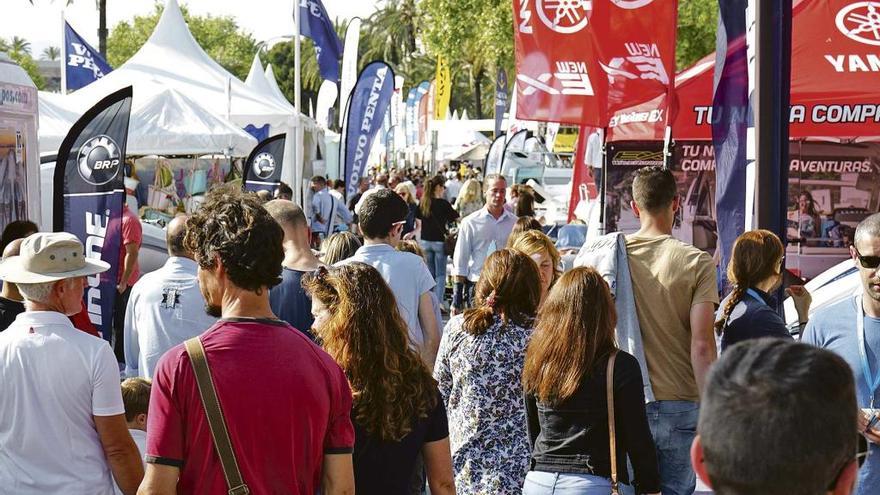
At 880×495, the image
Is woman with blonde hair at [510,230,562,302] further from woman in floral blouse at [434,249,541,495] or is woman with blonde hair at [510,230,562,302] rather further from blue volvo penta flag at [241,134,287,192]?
blue volvo penta flag at [241,134,287,192]

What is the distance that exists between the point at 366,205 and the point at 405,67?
2423 inches

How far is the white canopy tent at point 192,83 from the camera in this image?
69.4ft

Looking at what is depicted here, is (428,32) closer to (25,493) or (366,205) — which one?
(366,205)

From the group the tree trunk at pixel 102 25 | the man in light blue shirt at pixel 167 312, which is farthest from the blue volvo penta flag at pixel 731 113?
the tree trunk at pixel 102 25

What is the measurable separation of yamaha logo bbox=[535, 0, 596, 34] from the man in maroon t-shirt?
27.8 ft

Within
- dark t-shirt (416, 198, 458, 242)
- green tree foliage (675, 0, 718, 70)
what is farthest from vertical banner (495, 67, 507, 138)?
dark t-shirt (416, 198, 458, 242)

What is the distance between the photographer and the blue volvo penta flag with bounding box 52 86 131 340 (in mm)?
8070

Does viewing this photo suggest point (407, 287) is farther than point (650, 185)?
Yes

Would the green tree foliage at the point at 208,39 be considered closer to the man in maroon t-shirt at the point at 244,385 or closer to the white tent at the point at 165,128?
the white tent at the point at 165,128

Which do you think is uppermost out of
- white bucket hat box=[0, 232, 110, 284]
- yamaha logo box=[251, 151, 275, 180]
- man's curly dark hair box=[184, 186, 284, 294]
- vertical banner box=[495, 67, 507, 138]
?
vertical banner box=[495, 67, 507, 138]

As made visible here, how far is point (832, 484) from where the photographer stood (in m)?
1.75

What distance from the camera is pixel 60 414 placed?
12.7 feet

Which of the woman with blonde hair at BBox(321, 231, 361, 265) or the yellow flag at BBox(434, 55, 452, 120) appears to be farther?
the yellow flag at BBox(434, 55, 452, 120)

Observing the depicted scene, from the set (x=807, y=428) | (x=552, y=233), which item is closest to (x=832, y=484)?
(x=807, y=428)
